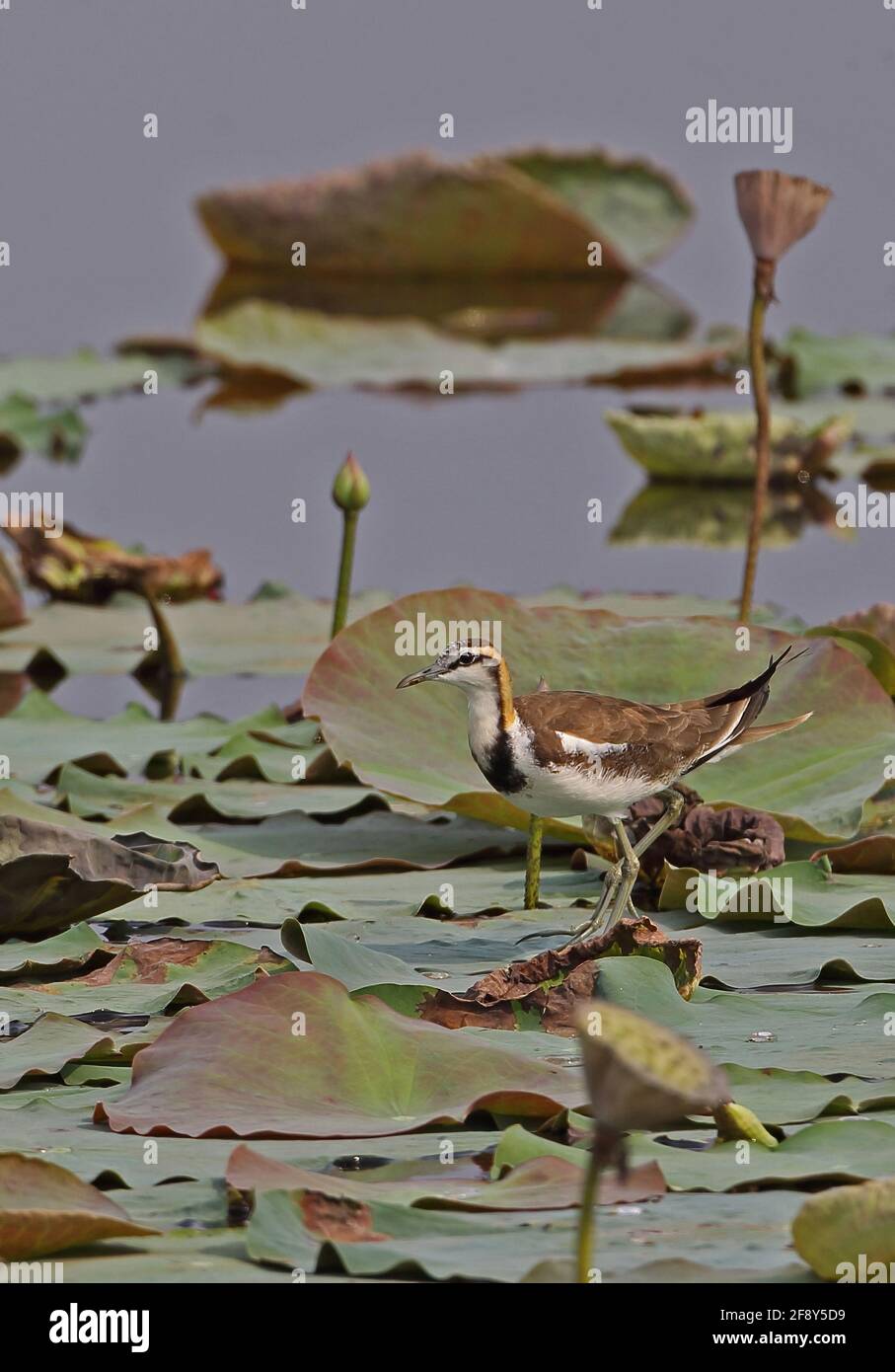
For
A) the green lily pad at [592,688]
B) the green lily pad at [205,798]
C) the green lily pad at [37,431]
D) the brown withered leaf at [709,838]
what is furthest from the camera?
the green lily pad at [37,431]

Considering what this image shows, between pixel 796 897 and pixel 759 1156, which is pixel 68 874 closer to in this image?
pixel 796 897

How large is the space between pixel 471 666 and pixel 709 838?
730 mm

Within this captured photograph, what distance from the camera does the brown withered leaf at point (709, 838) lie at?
4.12m

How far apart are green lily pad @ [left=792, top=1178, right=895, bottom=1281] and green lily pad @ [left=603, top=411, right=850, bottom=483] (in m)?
7.85

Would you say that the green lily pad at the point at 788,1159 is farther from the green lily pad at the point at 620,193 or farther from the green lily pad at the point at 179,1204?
the green lily pad at the point at 620,193

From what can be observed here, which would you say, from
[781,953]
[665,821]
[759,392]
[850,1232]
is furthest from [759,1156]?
[759,392]

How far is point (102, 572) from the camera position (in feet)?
24.8

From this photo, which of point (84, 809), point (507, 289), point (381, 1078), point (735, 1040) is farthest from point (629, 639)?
point (507, 289)

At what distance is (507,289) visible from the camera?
1717cm

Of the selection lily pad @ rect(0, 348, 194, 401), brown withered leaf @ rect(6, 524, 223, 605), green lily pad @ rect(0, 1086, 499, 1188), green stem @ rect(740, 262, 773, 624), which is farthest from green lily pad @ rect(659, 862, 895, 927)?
lily pad @ rect(0, 348, 194, 401)

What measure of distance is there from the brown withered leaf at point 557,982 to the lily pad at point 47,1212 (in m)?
0.86

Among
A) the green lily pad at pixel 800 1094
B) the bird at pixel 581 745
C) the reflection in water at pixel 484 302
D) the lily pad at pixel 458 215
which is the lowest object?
the green lily pad at pixel 800 1094

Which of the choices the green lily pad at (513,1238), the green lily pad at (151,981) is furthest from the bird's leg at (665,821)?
the green lily pad at (513,1238)
